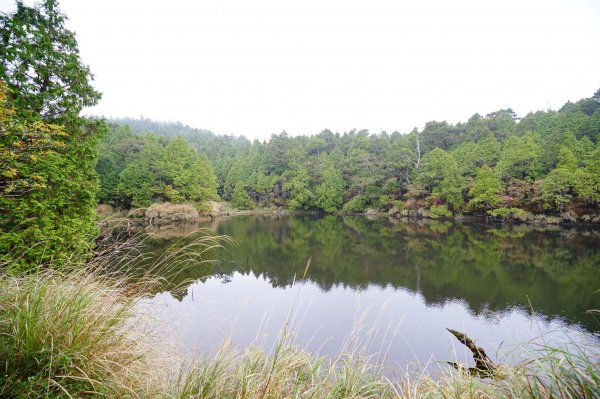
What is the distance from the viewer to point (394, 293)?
30.5 ft

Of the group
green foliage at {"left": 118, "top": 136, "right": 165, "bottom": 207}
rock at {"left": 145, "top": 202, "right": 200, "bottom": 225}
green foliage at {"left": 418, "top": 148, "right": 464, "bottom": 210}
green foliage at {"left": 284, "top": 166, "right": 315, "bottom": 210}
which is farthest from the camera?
green foliage at {"left": 284, "top": 166, "right": 315, "bottom": 210}

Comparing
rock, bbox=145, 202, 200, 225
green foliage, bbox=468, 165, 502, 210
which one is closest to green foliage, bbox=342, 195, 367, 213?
green foliage, bbox=468, 165, 502, 210

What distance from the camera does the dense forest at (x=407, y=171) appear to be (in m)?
24.3

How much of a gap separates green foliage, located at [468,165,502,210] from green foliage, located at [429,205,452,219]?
6.55ft

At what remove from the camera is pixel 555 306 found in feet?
27.0

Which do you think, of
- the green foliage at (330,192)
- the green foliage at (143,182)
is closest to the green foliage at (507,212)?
the green foliage at (330,192)

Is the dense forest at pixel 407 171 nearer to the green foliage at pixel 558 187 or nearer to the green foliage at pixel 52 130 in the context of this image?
the green foliage at pixel 558 187

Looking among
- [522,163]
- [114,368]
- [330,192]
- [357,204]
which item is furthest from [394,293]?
[330,192]

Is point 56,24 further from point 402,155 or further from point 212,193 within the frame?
point 402,155

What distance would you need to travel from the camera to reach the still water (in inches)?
229

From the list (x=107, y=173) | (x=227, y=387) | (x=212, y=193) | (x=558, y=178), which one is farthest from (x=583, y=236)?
(x=107, y=173)

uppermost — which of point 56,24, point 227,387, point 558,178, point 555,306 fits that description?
point 56,24

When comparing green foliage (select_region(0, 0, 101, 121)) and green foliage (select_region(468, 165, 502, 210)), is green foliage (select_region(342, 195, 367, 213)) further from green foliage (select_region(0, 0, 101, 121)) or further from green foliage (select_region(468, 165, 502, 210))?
green foliage (select_region(0, 0, 101, 121))

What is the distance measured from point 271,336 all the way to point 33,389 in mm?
5555
